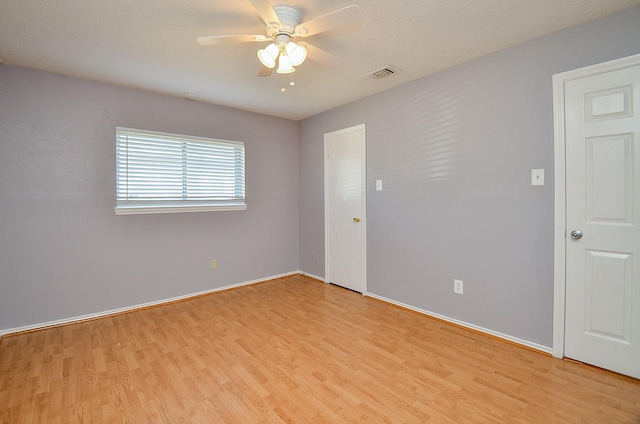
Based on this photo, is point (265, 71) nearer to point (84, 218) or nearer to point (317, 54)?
point (317, 54)

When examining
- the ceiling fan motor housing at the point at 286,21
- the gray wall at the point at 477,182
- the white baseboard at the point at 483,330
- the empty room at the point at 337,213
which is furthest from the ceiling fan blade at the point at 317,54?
the white baseboard at the point at 483,330

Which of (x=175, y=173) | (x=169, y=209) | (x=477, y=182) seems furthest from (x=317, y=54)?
(x=169, y=209)

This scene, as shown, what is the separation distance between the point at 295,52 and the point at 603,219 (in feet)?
7.89

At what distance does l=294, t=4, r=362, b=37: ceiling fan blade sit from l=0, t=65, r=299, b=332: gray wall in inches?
93.7

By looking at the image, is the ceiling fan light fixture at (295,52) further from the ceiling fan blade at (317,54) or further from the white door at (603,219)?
the white door at (603,219)

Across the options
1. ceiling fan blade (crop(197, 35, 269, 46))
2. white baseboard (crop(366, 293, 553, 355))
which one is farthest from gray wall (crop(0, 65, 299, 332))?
white baseboard (crop(366, 293, 553, 355))

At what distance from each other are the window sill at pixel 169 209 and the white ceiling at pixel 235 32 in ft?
4.33

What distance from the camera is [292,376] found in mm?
2029

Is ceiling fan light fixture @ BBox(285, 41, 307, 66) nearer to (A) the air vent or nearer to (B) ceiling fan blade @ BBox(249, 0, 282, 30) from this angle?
(B) ceiling fan blade @ BBox(249, 0, 282, 30)

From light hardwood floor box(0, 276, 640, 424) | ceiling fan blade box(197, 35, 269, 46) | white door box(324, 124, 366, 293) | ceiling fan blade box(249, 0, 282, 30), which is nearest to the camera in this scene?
ceiling fan blade box(249, 0, 282, 30)

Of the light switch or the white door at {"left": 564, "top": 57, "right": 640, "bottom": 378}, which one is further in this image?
the light switch

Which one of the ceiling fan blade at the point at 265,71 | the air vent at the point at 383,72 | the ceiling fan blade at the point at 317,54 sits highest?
Result: the air vent at the point at 383,72

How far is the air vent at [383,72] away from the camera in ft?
9.03

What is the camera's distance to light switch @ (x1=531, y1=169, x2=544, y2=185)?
226 cm
